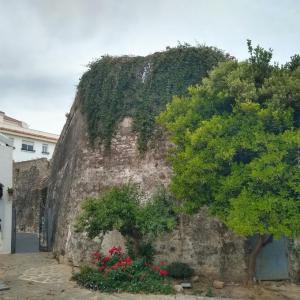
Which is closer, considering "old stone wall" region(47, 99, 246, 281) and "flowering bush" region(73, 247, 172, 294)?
"flowering bush" region(73, 247, 172, 294)

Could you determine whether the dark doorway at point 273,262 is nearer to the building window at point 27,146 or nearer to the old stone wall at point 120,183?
the old stone wall at point 120,183

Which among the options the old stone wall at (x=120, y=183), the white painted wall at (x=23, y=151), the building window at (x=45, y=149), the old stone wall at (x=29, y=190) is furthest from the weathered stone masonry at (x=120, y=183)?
the building window at (x=45, y=149)

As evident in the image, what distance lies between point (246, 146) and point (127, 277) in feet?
15.5

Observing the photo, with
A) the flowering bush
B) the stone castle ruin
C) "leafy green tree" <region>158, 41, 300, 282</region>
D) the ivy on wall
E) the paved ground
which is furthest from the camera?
the paved ground

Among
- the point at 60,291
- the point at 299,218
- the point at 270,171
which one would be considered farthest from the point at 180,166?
the point at 60,291

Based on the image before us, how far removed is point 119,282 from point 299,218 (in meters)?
4.80

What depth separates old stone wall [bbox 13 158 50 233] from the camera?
25.4m

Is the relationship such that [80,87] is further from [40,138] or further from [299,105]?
[40,138]

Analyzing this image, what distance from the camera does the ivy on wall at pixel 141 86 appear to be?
42.6ft

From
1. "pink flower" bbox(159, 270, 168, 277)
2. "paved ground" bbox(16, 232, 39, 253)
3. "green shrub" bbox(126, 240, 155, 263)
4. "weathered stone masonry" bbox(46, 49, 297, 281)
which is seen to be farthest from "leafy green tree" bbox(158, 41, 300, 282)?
"paved ground" bbox(16, 232, 39, 253)

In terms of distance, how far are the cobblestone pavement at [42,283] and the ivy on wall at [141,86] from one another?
4.76 metres

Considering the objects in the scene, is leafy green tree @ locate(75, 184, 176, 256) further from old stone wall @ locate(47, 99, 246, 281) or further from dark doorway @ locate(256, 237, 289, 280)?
dark doorway @ locate(256, 237, 289, 280)

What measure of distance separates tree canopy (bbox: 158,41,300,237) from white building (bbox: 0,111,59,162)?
31.4 m

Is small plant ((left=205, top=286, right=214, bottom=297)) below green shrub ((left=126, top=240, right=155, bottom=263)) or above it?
below
